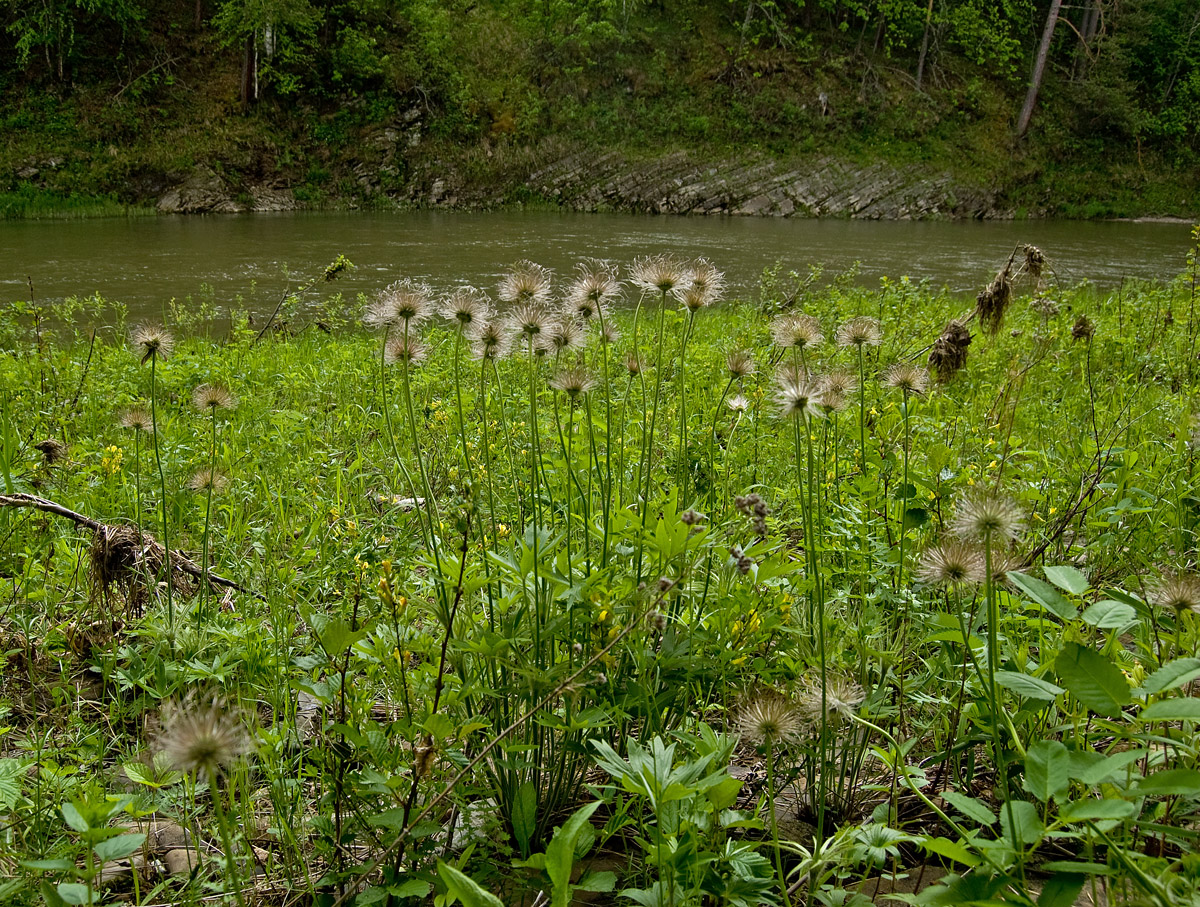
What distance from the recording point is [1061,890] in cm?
91

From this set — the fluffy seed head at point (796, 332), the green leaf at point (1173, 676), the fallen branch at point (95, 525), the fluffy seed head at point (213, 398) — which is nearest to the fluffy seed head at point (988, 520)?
the green leaf at point (1173, 676)

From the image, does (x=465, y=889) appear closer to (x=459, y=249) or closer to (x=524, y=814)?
(x=524, y=814)

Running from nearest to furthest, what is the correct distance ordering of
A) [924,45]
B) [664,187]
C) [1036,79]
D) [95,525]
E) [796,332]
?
1. [796,332]
2. [95,525]
3. [664,187]
4. [924,45]
5. [1036,79]

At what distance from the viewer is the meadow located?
111 cm

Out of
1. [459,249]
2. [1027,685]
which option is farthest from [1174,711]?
[459,249]

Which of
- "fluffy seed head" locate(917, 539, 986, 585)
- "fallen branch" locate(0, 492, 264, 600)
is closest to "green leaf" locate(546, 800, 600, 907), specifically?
"fluffy seed head" locate(917, 539, 986, 585)

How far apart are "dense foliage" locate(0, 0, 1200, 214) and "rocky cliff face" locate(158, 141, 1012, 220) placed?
451 mm

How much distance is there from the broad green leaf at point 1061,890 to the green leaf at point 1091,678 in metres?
0.19

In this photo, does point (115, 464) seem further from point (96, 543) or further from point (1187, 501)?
point (1187, 501)

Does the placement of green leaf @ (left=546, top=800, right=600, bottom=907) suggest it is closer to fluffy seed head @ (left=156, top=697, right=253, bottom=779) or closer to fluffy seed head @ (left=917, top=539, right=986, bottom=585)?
fluffy seed head @ (left=156, top=697, right=253, bottom=779)

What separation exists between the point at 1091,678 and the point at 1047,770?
134mm

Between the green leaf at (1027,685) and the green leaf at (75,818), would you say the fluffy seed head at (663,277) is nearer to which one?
the green leaf at (1027,685)

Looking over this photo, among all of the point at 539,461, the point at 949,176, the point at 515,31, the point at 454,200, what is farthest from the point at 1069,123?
the point at 539,461

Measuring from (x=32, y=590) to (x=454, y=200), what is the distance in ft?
66.5
